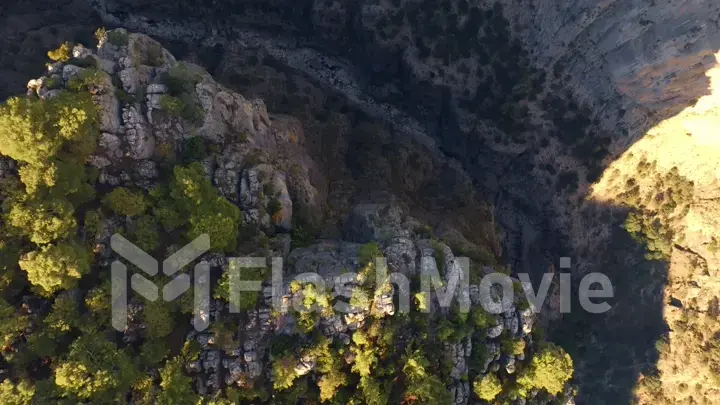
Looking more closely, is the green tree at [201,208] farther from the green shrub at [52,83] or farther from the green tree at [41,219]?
the green shrub at [52,83]

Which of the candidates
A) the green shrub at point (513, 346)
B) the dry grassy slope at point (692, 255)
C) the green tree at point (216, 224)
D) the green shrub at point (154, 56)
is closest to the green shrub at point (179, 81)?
the green shrub at point (154, 56)

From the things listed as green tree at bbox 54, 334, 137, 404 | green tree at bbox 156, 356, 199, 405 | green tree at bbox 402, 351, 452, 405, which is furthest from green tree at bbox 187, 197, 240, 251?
green tree at bbox 402, 351, 452, 405

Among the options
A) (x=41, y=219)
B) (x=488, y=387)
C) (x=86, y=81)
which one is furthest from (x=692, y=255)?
(x=41, y=219)

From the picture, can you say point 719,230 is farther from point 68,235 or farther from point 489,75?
point 68,235

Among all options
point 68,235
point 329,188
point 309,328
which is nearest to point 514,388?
point 309,328

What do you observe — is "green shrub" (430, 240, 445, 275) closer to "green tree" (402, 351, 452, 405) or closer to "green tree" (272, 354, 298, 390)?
"green tree" (402, 351, 452, 405)

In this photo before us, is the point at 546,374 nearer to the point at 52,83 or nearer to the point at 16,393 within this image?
the point at 16,393
